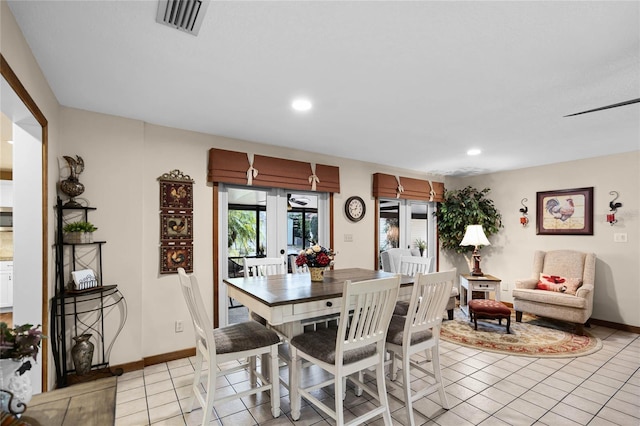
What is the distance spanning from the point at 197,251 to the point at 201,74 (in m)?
1.92

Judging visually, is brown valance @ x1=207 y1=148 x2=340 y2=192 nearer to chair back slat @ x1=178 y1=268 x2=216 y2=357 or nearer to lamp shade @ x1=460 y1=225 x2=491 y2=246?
chair back slat @ x1=178 y1=268 x2=216 y2=357

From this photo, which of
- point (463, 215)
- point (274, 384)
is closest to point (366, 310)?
point (274, 384)

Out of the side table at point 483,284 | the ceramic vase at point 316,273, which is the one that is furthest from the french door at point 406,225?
the ceramic vase at point 316,273

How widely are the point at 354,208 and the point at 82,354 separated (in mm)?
3484

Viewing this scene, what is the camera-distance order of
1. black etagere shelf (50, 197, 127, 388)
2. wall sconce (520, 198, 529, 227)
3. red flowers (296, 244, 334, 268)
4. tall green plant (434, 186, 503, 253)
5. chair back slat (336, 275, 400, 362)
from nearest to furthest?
chair back slat (336, 275, 400, 362) → black etagere shelf (50, 197, 127, 388) → red flowers (296, 244, 334, 268) → wall sconce (520, 198, 529, 227) → tall green plant (434, 186, 503, 253)

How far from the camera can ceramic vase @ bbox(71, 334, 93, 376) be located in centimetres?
265

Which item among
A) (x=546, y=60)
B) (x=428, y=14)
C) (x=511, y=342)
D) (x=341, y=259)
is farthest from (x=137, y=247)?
(x=511, y=342)

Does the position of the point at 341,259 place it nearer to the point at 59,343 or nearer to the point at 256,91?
the point at 256,91

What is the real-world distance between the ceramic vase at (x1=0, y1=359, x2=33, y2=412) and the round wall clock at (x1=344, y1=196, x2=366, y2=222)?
388 cm

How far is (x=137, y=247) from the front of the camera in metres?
3.03

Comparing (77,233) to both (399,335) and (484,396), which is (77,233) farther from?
(484,396)

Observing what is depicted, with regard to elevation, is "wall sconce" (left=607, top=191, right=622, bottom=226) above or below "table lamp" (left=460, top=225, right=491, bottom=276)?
above

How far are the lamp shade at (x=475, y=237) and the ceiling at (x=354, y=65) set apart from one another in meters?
1.83

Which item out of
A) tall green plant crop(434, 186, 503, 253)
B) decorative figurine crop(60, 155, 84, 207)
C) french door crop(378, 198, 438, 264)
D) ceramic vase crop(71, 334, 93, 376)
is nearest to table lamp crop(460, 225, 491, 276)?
tall green plant crop(434, 186, 503, 253)
